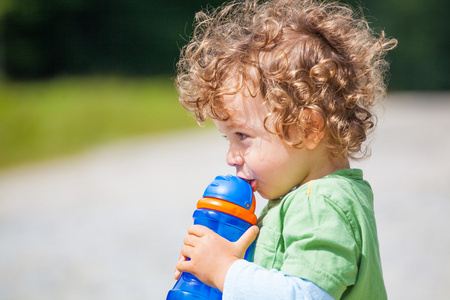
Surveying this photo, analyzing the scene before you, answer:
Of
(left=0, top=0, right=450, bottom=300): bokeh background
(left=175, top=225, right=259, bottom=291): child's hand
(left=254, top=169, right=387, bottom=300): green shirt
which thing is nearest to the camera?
(left=254, top=169, right=387, bottom=300): green shirt

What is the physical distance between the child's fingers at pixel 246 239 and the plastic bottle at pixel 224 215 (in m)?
0.04

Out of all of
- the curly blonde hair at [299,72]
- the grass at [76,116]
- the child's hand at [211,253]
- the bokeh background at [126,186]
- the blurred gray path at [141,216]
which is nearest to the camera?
the child's hand at [211,253]

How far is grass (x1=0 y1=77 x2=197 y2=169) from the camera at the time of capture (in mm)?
10164

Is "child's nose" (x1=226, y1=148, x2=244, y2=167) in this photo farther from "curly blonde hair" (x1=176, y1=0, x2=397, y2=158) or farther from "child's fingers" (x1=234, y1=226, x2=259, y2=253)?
"child's fingers" (x1=234, y1=226, x2=259, y2=253)

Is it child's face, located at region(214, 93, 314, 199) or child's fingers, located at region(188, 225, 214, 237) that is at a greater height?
child's face, located at region(214, 93, 314, 199)

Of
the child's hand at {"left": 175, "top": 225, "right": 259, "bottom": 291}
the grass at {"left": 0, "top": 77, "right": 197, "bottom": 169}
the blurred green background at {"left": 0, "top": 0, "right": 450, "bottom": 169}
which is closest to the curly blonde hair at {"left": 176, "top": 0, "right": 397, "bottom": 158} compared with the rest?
the child's hand at {"left": 175, "top": 225, "right": 259, "bottom": 291}

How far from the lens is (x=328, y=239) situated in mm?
1730

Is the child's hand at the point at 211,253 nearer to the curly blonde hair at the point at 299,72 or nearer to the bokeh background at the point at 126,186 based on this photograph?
the curly blonde hair at the point at 299,72

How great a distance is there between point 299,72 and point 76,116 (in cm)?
1047

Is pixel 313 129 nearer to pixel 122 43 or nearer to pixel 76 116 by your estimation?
pixel 76 116

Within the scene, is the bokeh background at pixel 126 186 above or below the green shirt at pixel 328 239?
below

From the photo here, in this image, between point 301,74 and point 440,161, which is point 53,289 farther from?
point 440,161

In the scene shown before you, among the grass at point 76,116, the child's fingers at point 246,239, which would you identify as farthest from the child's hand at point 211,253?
the grass at point 76,116

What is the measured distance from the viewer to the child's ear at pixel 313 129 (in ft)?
6.47
